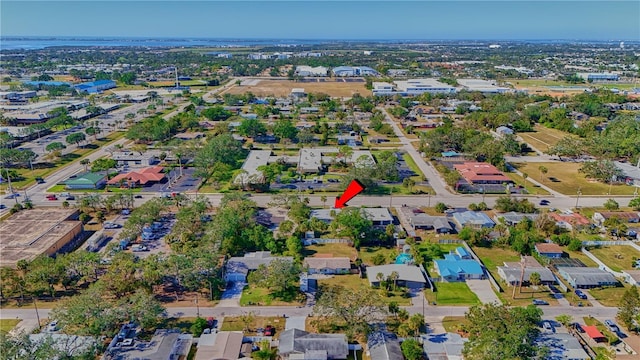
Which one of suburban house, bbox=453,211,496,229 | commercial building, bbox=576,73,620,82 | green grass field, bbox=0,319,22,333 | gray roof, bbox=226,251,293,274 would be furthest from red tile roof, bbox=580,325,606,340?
commercial building, bbox=576,73,620,82

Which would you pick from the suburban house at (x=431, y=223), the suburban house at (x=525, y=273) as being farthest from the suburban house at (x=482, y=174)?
the suburban house at (x=525, y=273)

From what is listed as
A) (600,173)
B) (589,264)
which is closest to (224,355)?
(589,264)

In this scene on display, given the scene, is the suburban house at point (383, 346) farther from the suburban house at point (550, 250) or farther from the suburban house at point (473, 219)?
the suburban house at point (473, 219)

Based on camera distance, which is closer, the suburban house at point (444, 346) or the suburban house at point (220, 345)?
the suburban house at point (220, 345)

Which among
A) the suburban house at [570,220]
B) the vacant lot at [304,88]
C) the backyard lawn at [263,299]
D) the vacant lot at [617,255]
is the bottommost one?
the backyard lawn at [263,299]

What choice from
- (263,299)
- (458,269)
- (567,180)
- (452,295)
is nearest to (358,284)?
(452,295)

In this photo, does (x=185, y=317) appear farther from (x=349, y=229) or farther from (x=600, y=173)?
(x=600, y=173)

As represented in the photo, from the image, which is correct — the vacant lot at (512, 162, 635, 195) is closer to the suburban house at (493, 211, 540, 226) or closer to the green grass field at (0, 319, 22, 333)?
the suburban house at (493, 211, 540, 226)

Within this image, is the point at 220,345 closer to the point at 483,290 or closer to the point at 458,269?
the point at 458,269
